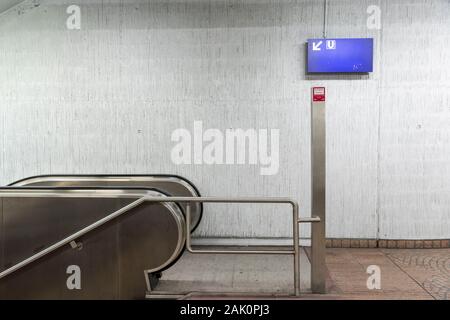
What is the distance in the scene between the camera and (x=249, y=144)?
15.6 ft

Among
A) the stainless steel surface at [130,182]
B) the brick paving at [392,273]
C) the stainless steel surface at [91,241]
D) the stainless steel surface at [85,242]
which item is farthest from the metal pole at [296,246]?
the stainless steel surface at [130,182]

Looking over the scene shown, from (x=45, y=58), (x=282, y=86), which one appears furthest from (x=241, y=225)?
(x=45, y=58)

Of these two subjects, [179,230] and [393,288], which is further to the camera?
[393,288]

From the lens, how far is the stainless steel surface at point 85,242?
2.95 metres

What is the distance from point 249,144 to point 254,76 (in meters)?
0.99

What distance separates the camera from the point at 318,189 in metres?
3.08

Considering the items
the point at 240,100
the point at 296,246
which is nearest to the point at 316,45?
the point at 240,100

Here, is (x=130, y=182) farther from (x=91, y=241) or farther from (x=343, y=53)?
(x=343, y=53)

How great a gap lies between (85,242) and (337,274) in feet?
8.56

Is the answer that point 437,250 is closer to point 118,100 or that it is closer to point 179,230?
point 179,230

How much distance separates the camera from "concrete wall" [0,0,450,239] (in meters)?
4.65

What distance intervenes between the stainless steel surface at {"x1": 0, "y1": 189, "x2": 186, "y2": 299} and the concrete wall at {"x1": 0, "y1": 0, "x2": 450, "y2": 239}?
1880 mm

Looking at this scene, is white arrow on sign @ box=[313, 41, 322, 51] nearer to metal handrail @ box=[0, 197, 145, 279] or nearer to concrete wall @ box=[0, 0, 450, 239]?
concrete wall @ box=[0, 0, 450, 239]

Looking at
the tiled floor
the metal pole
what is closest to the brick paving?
the tiled floor
